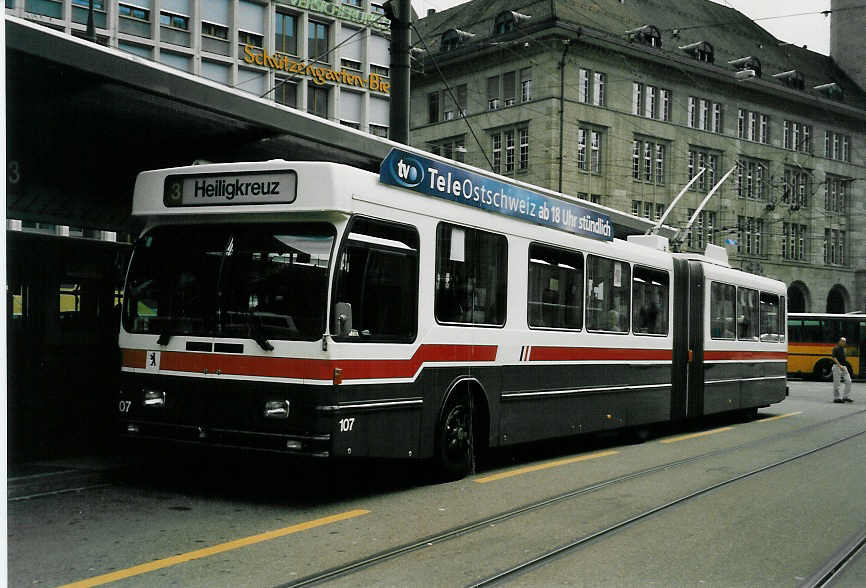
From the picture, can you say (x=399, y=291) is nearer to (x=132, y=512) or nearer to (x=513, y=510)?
(x=513, y=510)

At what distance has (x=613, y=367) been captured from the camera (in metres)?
13.5

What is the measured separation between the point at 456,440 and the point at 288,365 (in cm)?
234

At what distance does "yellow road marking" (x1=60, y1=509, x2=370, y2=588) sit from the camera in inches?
231

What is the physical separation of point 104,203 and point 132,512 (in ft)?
23.0

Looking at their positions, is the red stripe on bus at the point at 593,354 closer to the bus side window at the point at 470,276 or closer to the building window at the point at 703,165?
the bus side window at the point at 470,276

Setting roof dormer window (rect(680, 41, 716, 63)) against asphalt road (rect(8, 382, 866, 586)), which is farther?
roof dormer window (rect(680, 41, 716, 63))

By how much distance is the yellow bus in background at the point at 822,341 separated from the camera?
41500 millimetres

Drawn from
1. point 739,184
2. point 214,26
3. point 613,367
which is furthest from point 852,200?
point 613,367

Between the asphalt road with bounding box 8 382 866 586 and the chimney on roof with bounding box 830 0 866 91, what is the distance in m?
66.8

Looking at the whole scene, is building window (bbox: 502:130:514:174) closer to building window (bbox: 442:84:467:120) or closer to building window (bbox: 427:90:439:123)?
building window (bbox: 442:84:467:120)

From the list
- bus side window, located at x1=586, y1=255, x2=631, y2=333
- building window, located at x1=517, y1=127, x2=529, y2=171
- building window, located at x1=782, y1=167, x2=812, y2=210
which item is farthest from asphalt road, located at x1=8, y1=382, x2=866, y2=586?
building window, located at x1=782, y1=167, x2=812, y2=210

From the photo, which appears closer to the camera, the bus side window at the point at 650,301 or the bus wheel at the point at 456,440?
the bus wheel at the point at 456,440

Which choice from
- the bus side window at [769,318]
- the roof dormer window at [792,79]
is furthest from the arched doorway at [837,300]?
the bus side window at [769,318]

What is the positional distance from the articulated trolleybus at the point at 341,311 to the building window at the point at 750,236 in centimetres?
5165
